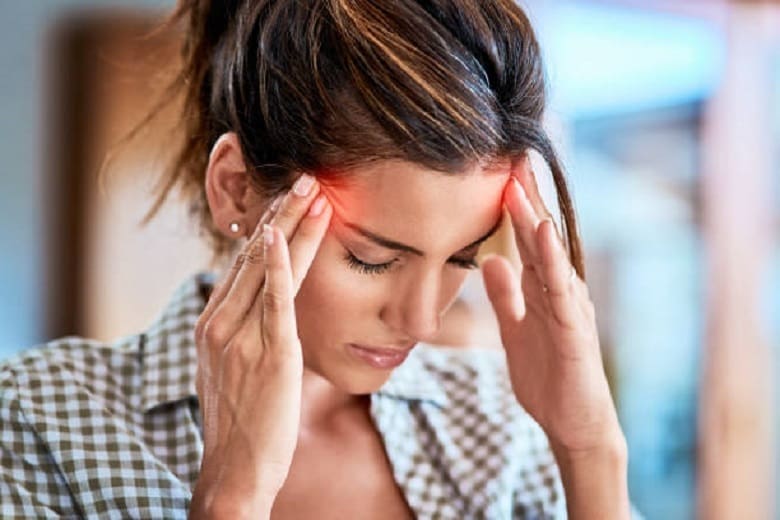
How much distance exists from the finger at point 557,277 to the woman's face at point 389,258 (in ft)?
0.22

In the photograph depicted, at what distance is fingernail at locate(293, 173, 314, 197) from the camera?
121cm

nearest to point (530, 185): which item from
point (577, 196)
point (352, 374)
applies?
point (352, 374)

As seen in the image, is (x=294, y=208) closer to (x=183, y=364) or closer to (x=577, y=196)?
(x=183, y=364)

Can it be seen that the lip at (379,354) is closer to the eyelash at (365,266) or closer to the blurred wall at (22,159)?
the eyelash at (365,266)

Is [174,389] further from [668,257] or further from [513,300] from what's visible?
[668,257]

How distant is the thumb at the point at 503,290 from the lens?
1476 millimetres

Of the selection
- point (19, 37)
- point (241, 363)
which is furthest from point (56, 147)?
point (241, 363)

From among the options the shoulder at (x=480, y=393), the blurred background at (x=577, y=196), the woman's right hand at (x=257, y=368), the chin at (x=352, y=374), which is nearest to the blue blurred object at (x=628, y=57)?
the blurred background at (x=577, y=196)

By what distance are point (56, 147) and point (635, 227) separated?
1.91 meters

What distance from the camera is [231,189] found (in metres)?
1.33

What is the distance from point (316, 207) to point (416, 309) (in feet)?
0.47

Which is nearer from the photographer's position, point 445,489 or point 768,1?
point 445,489

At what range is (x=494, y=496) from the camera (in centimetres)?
142

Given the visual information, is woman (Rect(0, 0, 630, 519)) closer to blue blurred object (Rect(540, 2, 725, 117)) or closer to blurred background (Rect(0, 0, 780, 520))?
blue blurred object (Rect(540, 2, 725, 117))
